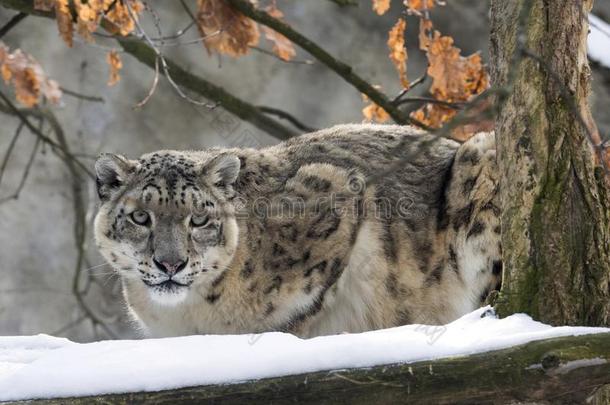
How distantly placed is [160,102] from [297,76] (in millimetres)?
1633

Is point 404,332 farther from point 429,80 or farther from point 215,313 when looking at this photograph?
point 429,80

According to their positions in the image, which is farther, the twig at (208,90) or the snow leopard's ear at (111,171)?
the twig at (208,90)

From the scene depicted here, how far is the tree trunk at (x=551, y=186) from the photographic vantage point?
13.7ft

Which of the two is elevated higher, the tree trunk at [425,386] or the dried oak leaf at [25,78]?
the dried oak leaf at [25,78]

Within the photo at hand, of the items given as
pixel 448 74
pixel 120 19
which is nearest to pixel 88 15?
pixel 120 19

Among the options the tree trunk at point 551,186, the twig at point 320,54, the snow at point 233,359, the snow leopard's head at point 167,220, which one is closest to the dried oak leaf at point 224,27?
the twig at point 320,54

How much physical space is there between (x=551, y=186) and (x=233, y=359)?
139 centimetres

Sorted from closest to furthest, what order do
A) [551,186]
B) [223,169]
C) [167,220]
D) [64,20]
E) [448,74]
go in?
[551,186], [167,220], [223,169], [64,20], [448,74]

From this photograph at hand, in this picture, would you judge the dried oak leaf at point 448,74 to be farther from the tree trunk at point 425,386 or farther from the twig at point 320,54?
the tree trunk at point 425,386

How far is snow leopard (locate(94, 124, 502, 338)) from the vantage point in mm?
5441

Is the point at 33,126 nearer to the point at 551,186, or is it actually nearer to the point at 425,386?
the point at 551,186

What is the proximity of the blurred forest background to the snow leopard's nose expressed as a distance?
671 centimetres

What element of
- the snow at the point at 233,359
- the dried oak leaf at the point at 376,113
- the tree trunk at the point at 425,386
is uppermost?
the dried oak leaf at the point at 376,113

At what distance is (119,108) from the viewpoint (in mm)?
12555
